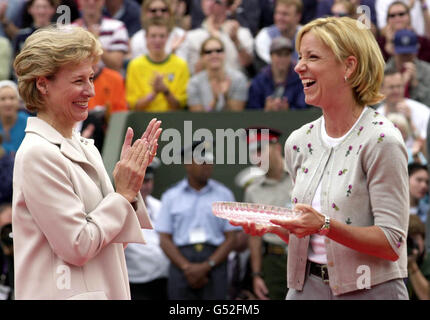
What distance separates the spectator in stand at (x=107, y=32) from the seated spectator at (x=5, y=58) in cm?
75

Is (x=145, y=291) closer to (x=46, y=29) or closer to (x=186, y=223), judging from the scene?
(x=186, y=223)

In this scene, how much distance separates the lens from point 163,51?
26.6 feet

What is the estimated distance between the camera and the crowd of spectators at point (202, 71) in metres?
6.94

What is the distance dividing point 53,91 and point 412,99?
550cm

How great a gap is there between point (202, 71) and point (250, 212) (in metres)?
4.60

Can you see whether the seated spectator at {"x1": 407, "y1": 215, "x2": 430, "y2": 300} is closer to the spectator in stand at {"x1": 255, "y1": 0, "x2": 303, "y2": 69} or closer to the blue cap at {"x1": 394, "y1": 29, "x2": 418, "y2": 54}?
the blue cap at {"x1": 394, "y1": 29, "x2": 418, "y2": 54}

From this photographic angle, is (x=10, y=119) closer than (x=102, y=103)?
Yes

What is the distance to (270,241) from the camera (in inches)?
265

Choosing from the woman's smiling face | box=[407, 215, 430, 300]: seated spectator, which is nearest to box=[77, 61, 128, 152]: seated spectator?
box=[407, 215, 430, 300]: seated spectator

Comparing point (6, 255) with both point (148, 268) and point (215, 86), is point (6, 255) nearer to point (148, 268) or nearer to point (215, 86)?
point (148, 268)

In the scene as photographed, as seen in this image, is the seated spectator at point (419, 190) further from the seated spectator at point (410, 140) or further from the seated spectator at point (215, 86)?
the seated spectator at point (215, 86)

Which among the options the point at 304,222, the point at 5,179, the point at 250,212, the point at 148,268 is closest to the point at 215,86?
the point at 148,268

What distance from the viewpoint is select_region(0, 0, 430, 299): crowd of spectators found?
6.94 metres
